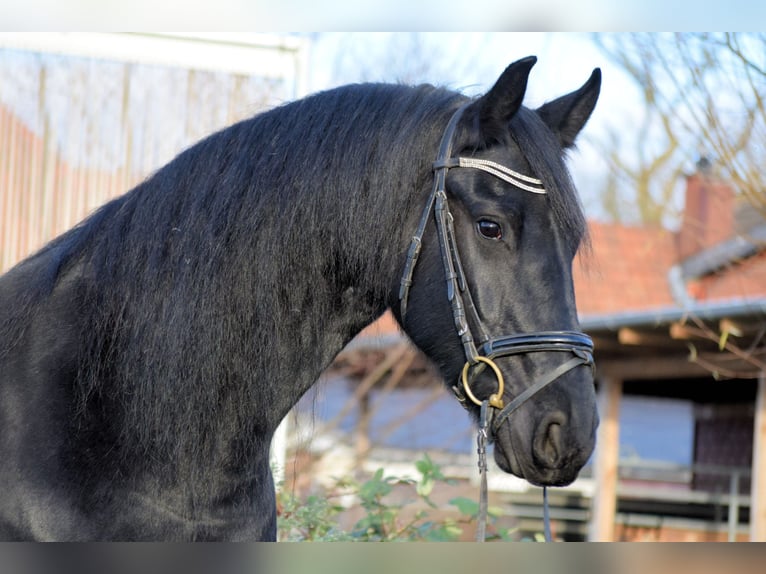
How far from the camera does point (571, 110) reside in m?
2.85

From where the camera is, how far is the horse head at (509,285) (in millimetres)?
2328

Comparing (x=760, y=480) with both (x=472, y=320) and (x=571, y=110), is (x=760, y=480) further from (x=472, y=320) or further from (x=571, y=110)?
(x=472, y=320)

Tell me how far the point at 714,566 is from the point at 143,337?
1.68 metres

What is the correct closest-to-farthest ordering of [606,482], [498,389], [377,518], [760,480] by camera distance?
[498,389] → [377,518] → [760,480] → [606,482]

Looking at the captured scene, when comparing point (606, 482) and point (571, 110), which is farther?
point (606, 482)

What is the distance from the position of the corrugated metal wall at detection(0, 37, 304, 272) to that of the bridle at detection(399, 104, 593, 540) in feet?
15.5

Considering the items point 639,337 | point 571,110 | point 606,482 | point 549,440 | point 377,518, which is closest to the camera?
point 549,440

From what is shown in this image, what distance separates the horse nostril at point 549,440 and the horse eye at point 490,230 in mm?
533

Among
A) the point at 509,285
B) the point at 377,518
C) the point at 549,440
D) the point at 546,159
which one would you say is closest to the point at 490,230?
the point at 509,285

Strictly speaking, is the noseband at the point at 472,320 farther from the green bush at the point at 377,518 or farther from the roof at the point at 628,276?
the roof at the point at 628,276

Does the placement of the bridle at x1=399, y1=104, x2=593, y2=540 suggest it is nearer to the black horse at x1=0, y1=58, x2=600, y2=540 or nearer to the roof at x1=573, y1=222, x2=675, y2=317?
the black horse at x1=0, y1=58, x2=600, y2=540

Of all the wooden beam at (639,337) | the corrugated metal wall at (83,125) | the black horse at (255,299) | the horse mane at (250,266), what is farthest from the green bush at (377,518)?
the wooden beam at (639,337)

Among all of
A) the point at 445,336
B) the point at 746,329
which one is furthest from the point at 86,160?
the point at 746,329

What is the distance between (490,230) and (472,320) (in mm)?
262
